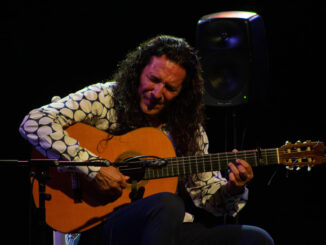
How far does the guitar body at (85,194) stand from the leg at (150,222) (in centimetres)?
22

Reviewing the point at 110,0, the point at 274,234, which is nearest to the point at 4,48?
the point at 110,0

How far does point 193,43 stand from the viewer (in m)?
3.95

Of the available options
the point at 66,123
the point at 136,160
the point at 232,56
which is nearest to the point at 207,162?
the point at 136,160

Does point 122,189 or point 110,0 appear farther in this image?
point 110,0

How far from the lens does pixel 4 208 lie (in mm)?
3141

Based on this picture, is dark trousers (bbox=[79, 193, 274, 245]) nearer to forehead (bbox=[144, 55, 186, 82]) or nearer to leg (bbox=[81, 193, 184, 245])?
leg (bbox=[81, 193, 184, 245])

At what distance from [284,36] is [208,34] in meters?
0.94

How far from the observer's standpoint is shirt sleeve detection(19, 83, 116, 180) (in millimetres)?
2090

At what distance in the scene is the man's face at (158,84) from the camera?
7.79 ft

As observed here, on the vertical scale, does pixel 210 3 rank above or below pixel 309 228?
above

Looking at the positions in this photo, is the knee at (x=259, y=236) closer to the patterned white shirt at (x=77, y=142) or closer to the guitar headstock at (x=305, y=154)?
the patterned white shirt at (x=77, y=142)

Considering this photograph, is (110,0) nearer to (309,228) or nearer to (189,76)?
(189,76)

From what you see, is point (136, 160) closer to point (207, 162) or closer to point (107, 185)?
point (107, 185)

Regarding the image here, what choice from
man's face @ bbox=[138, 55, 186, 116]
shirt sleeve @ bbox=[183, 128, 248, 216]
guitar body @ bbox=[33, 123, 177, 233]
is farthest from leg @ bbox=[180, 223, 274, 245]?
man's face @ bbox=[138, 55, 186, 116]
